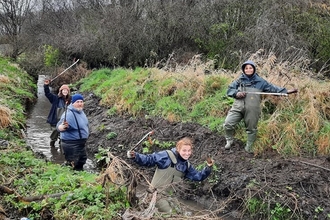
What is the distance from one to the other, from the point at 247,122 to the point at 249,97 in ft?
1.79

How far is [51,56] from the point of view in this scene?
23.0m

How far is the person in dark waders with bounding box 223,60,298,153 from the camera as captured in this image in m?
8.23

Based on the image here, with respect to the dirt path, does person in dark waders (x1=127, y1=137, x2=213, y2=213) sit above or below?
above

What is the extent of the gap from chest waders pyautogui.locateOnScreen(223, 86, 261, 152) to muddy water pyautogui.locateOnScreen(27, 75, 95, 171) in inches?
145

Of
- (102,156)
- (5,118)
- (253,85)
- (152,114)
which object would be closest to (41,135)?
(5,118)

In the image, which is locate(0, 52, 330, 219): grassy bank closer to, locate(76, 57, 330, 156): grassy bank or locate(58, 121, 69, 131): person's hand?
locate(76, 57, 330, 156): grassy bank

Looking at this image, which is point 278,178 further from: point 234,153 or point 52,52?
point 52,52

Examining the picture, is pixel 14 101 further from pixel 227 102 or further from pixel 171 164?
pixel 171 164

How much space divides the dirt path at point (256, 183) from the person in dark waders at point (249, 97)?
61 centimetres

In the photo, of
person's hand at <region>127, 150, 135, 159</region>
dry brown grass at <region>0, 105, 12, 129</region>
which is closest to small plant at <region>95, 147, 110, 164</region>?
person's hand at <region>127, 150, 135, 159</region>

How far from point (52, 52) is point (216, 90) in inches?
592

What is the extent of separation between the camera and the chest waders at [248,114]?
823cm

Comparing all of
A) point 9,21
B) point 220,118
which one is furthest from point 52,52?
point 220,118

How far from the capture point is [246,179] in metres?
7.44
